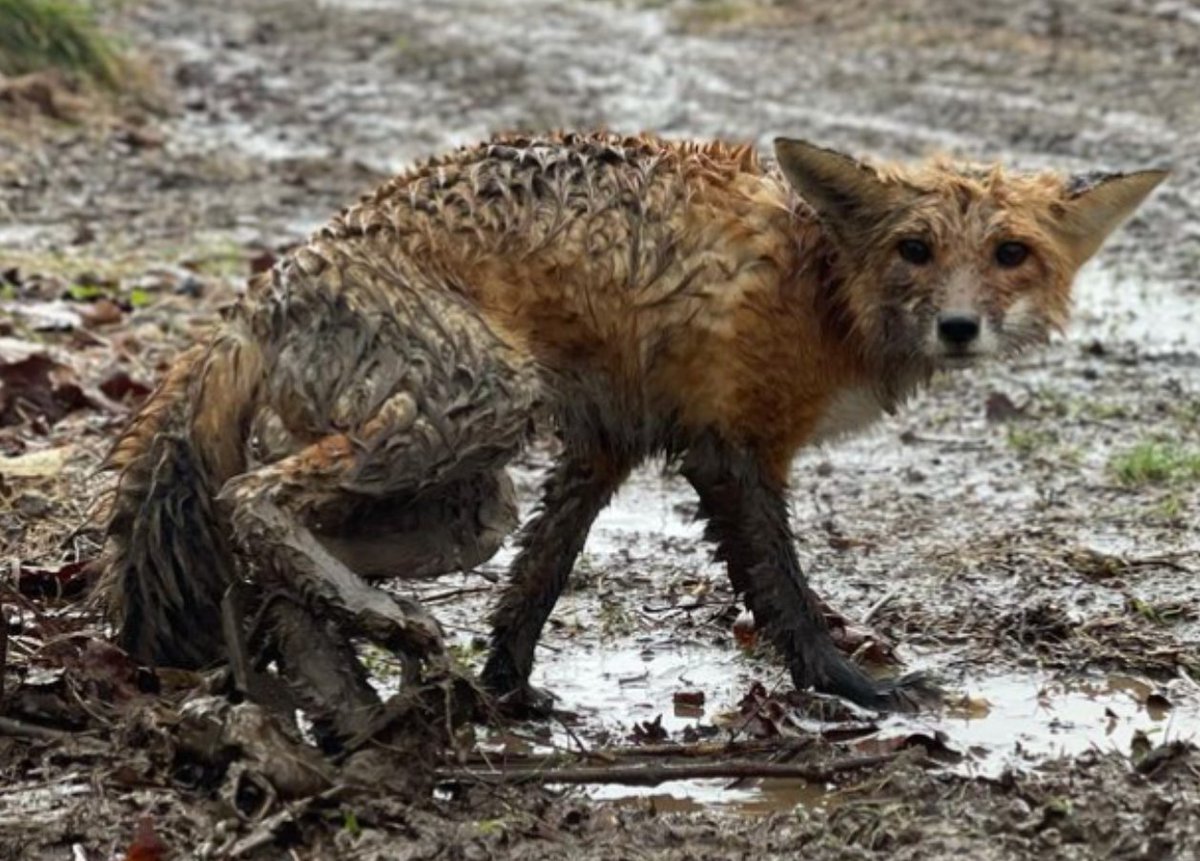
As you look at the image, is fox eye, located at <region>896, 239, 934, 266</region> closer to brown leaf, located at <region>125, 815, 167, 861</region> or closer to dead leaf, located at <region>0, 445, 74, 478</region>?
brown leaf, located at <region>125, 815, 167, 861</region>

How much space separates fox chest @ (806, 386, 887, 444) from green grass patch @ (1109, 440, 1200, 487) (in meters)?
2.58

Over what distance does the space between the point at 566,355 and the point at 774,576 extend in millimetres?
845

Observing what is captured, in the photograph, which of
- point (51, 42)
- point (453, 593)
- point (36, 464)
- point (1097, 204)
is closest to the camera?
point (1097, 204)

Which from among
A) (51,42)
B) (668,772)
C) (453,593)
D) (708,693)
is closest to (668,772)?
(668,772)

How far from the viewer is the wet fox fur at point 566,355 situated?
554 cm

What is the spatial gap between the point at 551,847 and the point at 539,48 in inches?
728

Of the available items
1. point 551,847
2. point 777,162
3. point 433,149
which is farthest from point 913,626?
point 433,149

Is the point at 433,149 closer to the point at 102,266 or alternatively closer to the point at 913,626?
the point at 102,266

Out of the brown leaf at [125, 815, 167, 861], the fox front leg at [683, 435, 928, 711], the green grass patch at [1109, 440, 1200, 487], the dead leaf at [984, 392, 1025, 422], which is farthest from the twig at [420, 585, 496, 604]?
the dead leaf at [984, 392, 1025, 422]

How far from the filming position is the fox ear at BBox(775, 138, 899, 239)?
236 inches

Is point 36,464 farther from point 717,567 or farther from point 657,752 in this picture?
point 657,752

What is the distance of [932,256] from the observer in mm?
6016

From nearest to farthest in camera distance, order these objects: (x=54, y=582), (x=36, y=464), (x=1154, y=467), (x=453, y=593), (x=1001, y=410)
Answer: (x=54, y=582) < (x=453, y=593) < (x=36, y=464) < (x=1154, y=467) < (x=1001, y=410)

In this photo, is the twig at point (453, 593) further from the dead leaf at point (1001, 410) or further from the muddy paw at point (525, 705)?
the dead leaf at point (1001, 410)
